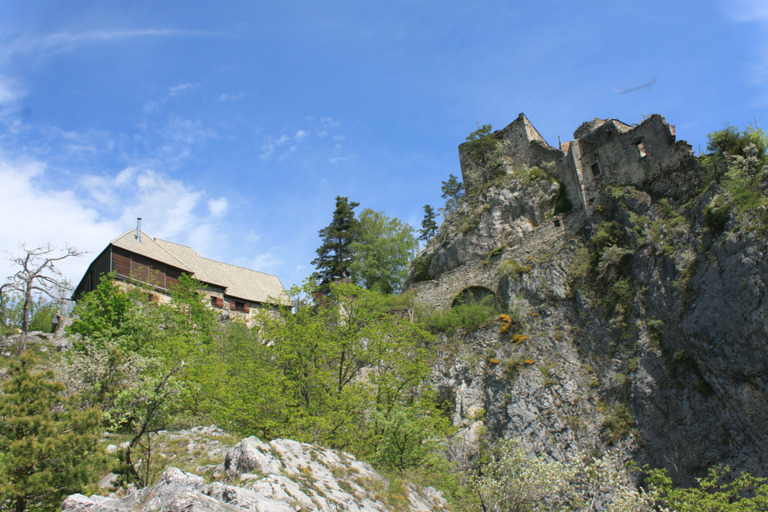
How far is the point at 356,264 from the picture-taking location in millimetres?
38000

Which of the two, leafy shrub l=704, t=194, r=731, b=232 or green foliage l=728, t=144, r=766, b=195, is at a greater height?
green foliage l=728, t=144, r=766, b=195

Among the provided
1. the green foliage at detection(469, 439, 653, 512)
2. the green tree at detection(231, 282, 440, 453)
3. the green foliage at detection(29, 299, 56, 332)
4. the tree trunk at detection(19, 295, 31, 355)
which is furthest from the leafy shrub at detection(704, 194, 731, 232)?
the green foliage at detection(29, 299, 56, 332)

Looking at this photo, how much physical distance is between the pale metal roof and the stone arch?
13531mm

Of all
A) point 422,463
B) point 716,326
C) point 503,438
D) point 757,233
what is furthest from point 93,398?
point 757,233

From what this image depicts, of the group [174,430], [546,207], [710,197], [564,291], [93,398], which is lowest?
[174,430]

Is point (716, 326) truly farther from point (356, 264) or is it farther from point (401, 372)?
point (356, 264)

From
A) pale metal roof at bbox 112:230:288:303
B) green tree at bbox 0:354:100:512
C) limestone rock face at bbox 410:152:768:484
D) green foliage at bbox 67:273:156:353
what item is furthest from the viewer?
pale metal roof at bbox 112:230:288:303

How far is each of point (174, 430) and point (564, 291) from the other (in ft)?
56.7

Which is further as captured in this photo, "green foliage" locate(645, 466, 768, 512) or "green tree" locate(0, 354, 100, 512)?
"green foliage" locate(645, 466, 768, 512)

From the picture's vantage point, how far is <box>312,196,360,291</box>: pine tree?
41.2m

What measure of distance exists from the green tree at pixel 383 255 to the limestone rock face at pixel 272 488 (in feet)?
89.6

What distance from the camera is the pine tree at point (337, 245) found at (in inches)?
1624

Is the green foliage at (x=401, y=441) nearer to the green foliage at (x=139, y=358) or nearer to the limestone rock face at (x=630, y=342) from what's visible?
the limestone rock face at (x=630, y=342)

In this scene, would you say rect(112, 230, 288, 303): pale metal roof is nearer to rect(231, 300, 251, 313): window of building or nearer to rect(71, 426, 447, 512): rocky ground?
rect(231, 300, 251, 313): window of building
